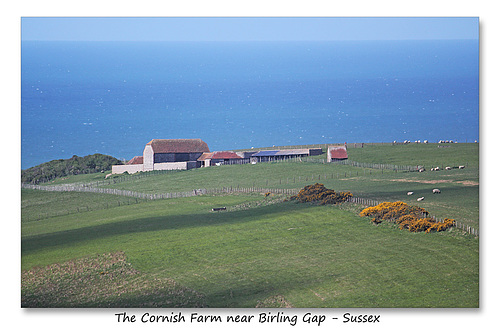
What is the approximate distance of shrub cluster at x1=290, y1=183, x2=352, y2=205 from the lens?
2236cm

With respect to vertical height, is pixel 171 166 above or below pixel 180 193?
above

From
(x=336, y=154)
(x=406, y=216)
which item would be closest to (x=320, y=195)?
(x=336, y=154)

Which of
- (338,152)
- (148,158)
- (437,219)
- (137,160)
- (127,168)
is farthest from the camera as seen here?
(338,152)

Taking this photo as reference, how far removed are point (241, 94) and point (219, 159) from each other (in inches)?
141

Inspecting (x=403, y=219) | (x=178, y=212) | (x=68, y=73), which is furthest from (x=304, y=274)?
(x=68, y=73)

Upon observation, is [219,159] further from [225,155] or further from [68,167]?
[68,167]

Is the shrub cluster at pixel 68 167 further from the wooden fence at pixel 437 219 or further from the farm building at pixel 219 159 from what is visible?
the wooden fence at pixel 437 219

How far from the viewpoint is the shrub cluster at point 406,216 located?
1898 centimetres

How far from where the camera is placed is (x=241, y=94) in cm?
2223

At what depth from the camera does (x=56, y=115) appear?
20312mm

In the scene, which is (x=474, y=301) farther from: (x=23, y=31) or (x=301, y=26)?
(x=23, y=31)

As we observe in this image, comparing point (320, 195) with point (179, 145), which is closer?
point (320, 195)

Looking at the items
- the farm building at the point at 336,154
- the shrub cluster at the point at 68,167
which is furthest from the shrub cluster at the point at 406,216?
the shrub cluster at the point at 68,167

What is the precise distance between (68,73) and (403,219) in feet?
38.9
